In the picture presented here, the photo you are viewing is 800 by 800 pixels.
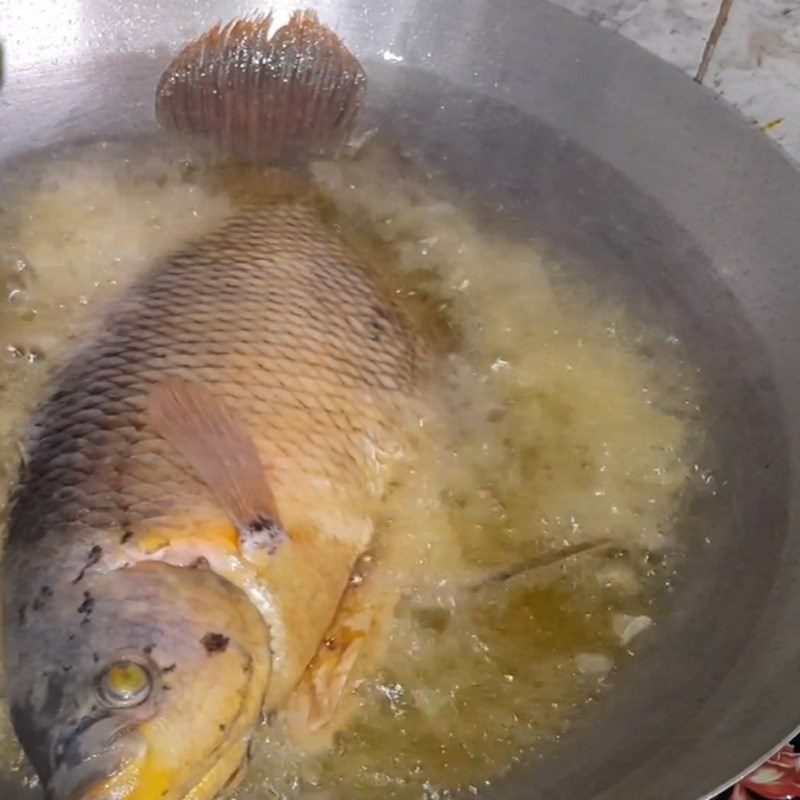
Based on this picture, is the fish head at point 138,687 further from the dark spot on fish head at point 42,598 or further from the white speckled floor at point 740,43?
the white speckled floor at point 740,43

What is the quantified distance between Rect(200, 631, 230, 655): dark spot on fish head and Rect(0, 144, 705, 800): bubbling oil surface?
0.15 m

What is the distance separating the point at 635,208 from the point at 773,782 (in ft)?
1.83

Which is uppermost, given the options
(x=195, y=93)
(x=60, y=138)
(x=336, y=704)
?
(x=195, y=93)

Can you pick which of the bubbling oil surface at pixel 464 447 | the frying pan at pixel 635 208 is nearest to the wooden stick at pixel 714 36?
the frying pan at pixel 635 208

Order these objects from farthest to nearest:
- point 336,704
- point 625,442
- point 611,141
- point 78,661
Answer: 1. point 611,141
2. point 625,442
3. point 336,704
4. point 78,661

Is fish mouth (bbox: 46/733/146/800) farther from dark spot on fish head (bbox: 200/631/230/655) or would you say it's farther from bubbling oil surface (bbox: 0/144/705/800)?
bubbling oil surface (bbox: 0/144/705/800)

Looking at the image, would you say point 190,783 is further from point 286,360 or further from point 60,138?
point 60,138

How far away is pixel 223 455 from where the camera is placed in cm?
70

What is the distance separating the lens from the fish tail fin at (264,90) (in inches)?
38.3

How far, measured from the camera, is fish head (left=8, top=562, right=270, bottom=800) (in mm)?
576

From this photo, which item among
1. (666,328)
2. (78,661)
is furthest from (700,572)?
(78,661)

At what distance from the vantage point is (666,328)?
969mm

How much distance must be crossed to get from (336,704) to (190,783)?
162 mm

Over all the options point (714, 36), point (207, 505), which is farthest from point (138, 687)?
point (714, 36)
